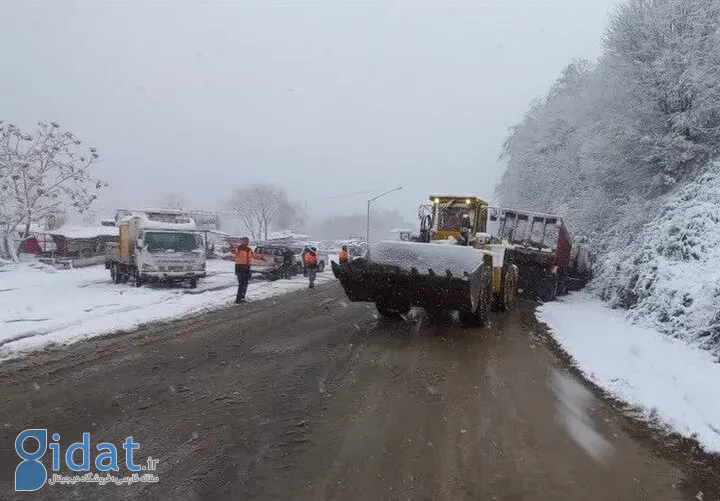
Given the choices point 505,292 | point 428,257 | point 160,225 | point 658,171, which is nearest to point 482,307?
point 428,257

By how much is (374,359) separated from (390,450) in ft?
10.1

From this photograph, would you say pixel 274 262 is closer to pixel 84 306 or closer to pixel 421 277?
pixel 84 306

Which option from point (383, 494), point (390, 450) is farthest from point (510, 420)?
point (383, 494)

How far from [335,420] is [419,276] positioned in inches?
173

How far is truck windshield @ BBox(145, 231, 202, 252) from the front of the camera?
17.6m

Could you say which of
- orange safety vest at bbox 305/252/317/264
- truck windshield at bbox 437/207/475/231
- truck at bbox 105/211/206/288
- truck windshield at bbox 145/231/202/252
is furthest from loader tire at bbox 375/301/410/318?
truck windshield at bbox 145/231/202/252

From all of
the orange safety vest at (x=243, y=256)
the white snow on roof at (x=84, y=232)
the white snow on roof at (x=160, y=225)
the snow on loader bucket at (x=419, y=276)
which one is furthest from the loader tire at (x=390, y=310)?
the white snow on roof at (x=84, y=232)

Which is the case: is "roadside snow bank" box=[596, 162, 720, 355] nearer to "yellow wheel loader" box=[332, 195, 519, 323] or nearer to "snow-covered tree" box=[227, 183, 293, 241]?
"yellow wheel loader" box=[332, 195, 519, 323]

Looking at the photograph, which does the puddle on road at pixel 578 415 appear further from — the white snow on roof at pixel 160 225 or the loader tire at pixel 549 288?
the white snow on roof at pixel 160 225

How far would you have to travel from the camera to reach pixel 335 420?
4809 millimetres

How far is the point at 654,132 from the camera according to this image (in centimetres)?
1673

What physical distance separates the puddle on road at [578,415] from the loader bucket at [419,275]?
2.35m

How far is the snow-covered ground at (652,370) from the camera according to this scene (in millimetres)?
5207

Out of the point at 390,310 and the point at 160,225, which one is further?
the point at 160,225
